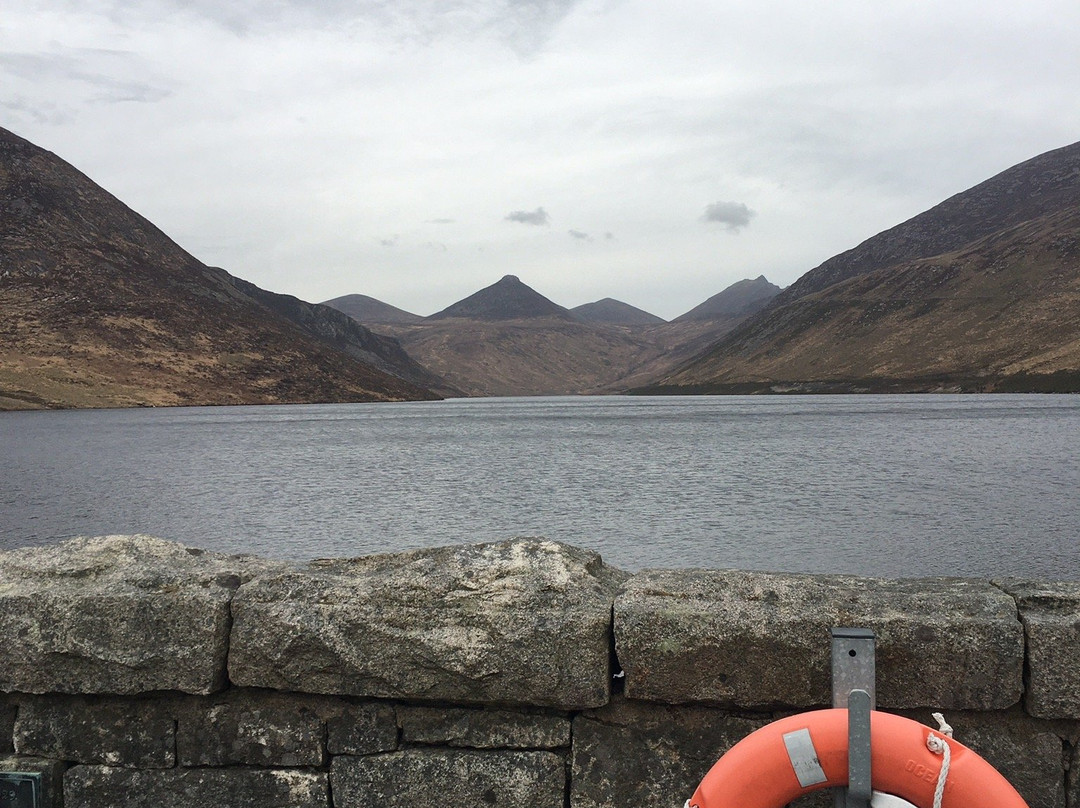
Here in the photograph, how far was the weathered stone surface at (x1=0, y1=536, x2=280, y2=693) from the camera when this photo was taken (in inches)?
172

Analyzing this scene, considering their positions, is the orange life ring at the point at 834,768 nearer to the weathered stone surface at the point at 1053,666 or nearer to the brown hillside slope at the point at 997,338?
the weathered stone surface at the point at 1053,666

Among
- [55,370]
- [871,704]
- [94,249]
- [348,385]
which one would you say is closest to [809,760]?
[871,704]

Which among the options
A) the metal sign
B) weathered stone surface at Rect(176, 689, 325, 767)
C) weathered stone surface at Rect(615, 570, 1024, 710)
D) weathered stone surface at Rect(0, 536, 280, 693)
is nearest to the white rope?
weathered stone surface at Rect(615, 570, 1024, 710)

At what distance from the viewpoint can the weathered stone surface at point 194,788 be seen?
4348 mm

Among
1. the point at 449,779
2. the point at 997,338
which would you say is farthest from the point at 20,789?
the point at 997,338

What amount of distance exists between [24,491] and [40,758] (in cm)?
4312

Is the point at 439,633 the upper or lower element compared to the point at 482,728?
upper

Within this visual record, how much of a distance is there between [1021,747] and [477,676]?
2.52 meters

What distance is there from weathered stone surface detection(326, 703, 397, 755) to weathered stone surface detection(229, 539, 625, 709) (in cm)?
12

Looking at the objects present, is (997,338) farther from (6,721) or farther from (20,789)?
(20,789)

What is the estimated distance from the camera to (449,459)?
55.4 m

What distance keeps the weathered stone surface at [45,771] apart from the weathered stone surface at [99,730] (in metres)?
0.04

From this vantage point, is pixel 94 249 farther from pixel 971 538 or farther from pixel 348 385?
pixel 971 538

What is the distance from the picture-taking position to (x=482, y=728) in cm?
428
